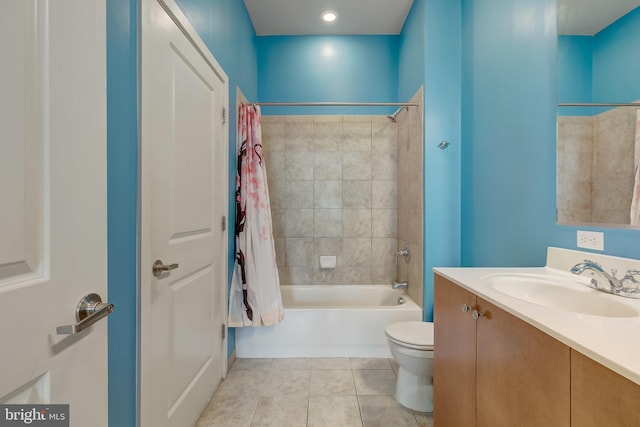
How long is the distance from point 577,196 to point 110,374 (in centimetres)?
191

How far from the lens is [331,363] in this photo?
2182 mm

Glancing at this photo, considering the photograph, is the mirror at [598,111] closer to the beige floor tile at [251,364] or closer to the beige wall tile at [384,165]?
the beige wall tile at [384,165]

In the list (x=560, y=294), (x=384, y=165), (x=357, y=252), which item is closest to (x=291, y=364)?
(x=357, y=252)

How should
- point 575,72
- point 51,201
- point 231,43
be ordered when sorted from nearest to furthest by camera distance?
point 51,201 → point 575,72 → point 231,43

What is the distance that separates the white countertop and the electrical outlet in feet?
0.13

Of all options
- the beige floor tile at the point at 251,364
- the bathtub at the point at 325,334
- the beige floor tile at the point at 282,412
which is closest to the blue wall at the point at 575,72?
the bathtub at the point at 325,334

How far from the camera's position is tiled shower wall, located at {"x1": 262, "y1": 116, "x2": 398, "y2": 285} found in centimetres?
295

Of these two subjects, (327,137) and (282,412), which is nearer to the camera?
(282,412)

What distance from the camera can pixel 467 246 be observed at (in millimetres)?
2104

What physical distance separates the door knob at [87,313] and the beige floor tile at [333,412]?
1.38 metres

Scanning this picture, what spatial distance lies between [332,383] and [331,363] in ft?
0.82

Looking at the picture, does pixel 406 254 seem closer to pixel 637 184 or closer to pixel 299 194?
pixel 299 194

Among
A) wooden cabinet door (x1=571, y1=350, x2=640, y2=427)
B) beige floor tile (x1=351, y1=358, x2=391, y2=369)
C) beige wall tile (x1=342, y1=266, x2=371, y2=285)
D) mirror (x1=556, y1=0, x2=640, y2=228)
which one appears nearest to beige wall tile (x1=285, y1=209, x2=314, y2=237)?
beige wall tile (x1=342, y1=266, x2=371, y2=285)

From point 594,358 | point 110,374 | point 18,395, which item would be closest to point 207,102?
point 110,374
